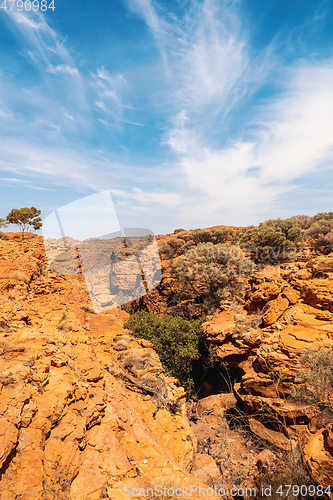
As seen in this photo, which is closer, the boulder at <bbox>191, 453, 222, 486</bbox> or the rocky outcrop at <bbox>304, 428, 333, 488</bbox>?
the rocky outcrop at <bbox>304, 428, 333, 488</bbox>

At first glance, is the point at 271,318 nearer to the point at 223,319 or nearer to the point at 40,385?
the point at 223,319

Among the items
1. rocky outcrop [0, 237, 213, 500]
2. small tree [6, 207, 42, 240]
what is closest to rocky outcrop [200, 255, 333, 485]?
rocky outcrop [0, 237, 213, 500]

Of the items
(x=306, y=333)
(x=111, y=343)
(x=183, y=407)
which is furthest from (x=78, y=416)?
(x=306, y=333)

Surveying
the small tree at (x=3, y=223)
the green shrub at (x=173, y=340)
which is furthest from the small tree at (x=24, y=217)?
the green shrub at (x=173, y=340)

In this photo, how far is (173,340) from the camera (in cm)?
1234

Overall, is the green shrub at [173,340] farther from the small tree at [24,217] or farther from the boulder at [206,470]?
the small tree at [24,217]

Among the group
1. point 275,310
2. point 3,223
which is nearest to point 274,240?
point 275,310

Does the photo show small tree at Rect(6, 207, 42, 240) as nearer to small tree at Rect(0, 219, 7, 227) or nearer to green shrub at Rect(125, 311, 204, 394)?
small tree at Rect(0, 219, 7, 227)

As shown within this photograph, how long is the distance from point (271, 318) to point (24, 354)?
9.60 m

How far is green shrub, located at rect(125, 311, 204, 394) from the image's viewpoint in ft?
38.8

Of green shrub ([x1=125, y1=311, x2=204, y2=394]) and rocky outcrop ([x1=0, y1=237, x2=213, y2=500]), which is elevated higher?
rocky outcrop ([x1=0, y1=237, x2=213, y2=500])

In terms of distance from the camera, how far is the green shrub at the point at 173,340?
11.8 meters

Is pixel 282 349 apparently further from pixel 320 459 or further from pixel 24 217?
pixel 24 217

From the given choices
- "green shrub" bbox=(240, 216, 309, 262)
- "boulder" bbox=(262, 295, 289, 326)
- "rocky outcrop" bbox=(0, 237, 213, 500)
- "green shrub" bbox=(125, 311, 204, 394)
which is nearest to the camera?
"rocky outcrop" bbox=(0, 237, 213, 500)
